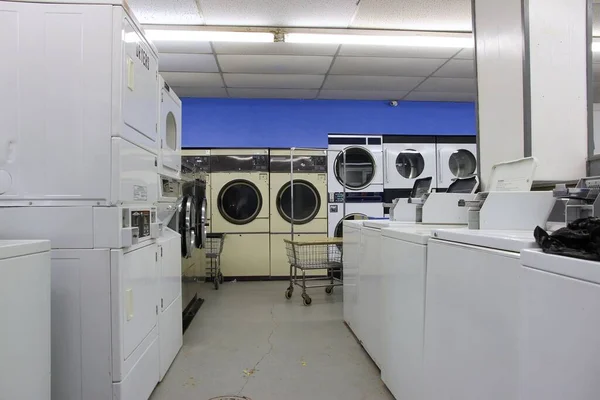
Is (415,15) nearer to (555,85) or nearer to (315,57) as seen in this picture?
(315,57)

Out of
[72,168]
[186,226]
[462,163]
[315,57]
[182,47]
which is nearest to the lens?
[72,168]

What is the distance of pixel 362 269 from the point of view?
8.63 feet

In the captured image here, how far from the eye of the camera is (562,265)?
2.46 ft

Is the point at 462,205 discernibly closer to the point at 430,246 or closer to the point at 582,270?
the point at 430,246

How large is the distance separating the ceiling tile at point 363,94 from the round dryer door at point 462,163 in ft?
4.11

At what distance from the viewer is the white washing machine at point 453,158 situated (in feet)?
17.4

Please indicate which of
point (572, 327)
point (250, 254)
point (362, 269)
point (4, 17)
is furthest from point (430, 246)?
point (250, 254)

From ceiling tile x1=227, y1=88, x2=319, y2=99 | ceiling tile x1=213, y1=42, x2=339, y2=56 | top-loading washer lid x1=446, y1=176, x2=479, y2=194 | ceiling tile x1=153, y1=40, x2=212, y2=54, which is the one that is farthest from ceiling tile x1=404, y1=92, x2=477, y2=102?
top-loading washer lid x1=446, y1=176, x2=479, y2=194

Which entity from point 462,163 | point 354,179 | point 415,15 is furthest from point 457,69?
point 354,179

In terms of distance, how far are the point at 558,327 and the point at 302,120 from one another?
485 cm

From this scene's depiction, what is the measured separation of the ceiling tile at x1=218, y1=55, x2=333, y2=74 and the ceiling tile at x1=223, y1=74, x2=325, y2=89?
0.13 m

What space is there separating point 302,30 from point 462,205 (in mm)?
2253

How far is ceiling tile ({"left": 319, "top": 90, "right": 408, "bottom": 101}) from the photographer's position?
5.05 meters

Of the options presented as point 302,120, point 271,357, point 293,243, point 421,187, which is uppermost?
point 302,120
